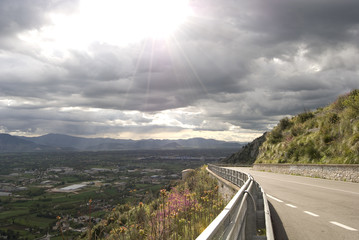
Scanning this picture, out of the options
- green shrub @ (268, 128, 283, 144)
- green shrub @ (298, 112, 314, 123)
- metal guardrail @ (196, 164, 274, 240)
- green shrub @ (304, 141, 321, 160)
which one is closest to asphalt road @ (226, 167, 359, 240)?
metal guardrail @ (196, 164, 274, 240)

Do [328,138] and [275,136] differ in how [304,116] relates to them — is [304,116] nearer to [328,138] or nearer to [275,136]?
[275,136]

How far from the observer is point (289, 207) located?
10070mm

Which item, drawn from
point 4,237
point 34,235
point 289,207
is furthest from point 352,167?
point 4,237

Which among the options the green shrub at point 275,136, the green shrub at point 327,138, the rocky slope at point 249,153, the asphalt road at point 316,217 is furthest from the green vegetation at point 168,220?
the rocky slope at point 249,153

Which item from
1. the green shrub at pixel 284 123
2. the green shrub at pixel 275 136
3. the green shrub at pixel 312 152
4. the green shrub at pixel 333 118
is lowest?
the green shrub at pixel 312 152

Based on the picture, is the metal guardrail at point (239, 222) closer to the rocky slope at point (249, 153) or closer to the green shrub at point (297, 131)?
the green shrub at point (297, 131)

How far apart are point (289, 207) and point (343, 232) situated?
401cm

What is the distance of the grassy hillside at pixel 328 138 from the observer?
20.2m

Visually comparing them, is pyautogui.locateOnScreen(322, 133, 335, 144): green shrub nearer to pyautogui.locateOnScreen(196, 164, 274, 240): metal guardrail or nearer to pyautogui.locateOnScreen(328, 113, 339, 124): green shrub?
pyautogui.locateOnScreen(328, 113, 339, 124): green shrub

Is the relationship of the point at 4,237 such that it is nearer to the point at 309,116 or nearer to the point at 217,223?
the point at 309,116

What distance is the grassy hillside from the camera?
66.1ft

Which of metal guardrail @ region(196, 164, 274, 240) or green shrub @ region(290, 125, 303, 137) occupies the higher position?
green shrub @ region(290, 125, 303, 137)

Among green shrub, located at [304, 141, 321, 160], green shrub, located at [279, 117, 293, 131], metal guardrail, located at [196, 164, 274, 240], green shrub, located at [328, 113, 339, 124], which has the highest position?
green shrub, located at [279, 117, 293, 131]

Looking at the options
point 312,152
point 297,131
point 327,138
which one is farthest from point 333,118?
point 297,131
